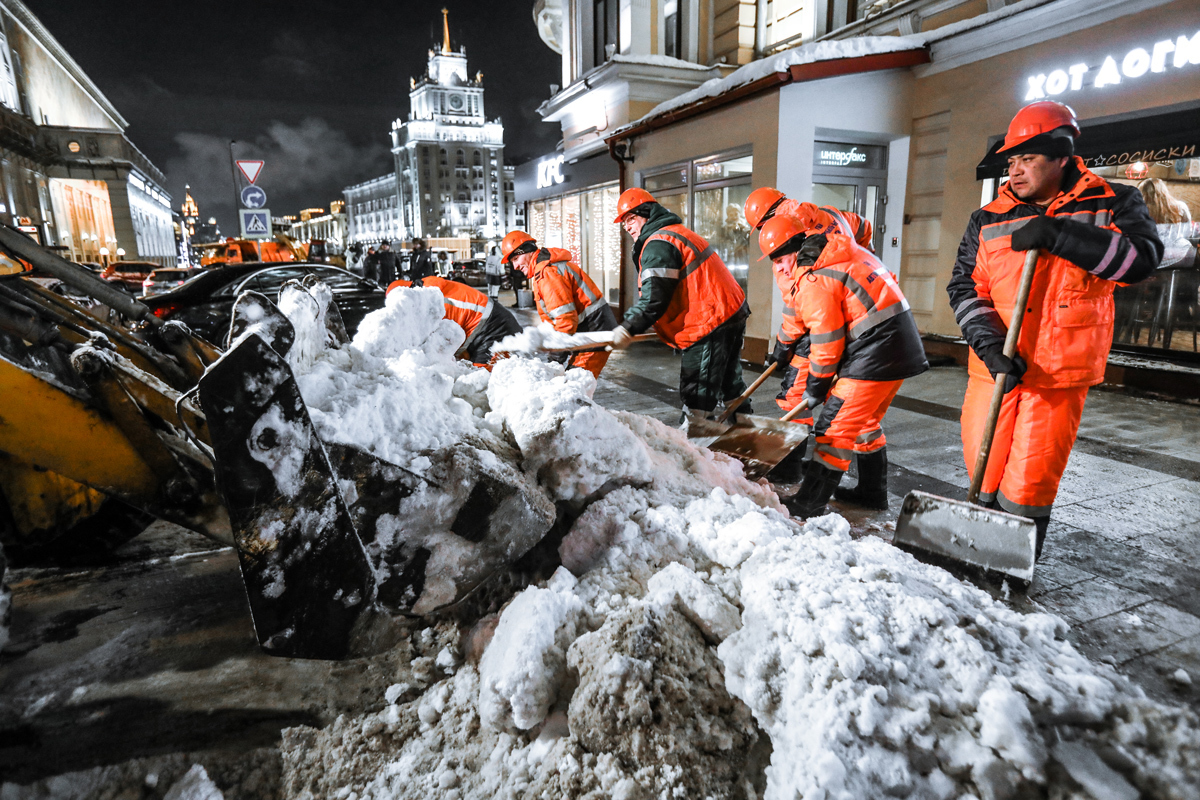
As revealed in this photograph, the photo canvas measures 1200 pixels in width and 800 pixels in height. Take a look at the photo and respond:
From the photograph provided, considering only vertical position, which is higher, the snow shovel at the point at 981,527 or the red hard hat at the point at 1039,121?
the red hard hat at the point at 1039,121

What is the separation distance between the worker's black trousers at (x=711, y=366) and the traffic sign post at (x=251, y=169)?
41.8 ft

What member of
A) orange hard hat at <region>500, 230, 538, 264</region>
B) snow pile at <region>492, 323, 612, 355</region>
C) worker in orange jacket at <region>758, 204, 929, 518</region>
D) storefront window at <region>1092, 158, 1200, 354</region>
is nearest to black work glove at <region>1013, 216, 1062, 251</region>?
worker in orange jacket at <region>758, 204, 929, 518</region>

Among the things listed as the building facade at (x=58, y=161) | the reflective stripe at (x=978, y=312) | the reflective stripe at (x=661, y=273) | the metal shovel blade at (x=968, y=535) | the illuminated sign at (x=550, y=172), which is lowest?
the metal shovel blade at (x=968, y=535)

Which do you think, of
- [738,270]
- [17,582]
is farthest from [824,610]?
[738,270]

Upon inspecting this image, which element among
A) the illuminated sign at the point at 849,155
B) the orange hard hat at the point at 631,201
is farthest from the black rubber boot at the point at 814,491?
the illuminated sign at the point at 849,155

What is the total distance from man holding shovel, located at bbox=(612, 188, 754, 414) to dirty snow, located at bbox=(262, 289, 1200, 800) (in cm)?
237

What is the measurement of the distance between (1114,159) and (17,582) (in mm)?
9702

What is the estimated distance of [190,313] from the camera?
7406mm

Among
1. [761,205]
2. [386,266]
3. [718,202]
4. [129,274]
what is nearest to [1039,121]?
[761,205]

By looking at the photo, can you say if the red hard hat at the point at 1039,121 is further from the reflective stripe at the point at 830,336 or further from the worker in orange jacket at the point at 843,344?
the reflective stripe at the point at 830,336

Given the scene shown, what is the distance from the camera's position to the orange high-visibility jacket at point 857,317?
341 centimetres

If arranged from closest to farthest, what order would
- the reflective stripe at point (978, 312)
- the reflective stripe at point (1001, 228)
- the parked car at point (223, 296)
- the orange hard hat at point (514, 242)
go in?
1. the reflective stripe at point (1001, 228)
2. the reflective stripe at point (978, 312)
3. the orange hard hat at point (514, 242)
4. the parked car at point (223, 296)

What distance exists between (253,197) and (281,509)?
14.4 meters

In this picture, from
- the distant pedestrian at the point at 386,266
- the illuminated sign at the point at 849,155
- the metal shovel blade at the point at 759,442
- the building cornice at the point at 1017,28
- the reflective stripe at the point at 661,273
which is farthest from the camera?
the distant pedestrian at the point at 386,266
